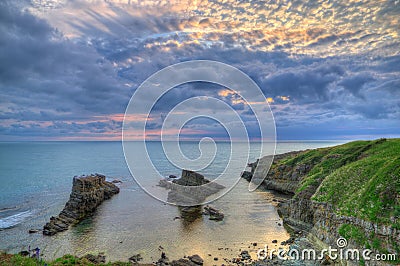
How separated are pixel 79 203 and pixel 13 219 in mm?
13926

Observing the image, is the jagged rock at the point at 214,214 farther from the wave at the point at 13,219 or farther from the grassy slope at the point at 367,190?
the wave at the point at 13,219

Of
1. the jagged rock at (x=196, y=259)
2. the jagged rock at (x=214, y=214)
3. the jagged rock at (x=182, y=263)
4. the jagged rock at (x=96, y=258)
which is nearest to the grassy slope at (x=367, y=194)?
the jagged rock at (x=196, y=259)

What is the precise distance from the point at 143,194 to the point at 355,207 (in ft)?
226

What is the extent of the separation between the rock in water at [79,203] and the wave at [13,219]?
8.69 meters

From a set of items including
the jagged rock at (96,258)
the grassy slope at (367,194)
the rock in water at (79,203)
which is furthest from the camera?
the rock in water at (79,203)

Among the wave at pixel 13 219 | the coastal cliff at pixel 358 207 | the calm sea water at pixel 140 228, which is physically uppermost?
the coastal cliff at pixel 358 207

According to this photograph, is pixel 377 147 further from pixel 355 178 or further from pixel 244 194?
pixel 244 194

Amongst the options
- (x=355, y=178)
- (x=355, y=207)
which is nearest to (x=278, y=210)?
(x=355, y=178)

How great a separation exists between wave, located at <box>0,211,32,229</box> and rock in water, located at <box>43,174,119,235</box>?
8695 millimetres

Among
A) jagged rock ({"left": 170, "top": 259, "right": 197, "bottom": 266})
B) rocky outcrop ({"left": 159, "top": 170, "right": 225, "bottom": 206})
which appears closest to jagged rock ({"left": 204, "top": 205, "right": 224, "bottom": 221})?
rocky outcrop ({"left": 159, "top": 170, "right": 225, "bottom": 206})

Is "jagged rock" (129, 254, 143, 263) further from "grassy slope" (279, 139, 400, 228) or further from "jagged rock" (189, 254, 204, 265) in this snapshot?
"grassy slope" (279, 139, 400, 228)

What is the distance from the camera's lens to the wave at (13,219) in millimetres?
51562

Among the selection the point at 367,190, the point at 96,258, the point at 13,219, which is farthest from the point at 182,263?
the point at 13,219

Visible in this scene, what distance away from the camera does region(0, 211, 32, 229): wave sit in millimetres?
51562
